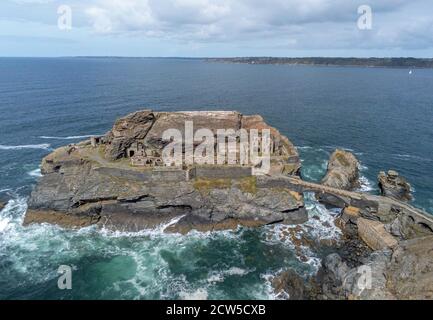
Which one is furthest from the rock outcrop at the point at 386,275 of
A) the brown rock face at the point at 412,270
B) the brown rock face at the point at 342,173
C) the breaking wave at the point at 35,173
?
the breaking wave at the point at 35,173

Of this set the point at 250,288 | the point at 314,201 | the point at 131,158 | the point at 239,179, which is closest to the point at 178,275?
the point at 250,288

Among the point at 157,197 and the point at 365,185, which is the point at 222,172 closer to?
the point at 157,197

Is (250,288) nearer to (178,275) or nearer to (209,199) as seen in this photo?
(178,275)

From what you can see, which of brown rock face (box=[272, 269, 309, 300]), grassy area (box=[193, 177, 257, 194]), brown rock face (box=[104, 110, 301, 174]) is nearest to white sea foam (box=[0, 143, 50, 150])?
brown rock face (box=[104, 110, 301, 174])

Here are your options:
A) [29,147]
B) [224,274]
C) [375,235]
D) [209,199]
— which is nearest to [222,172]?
[209,199]

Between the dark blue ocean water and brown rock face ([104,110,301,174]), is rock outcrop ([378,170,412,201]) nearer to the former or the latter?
the dark blue ocean water
